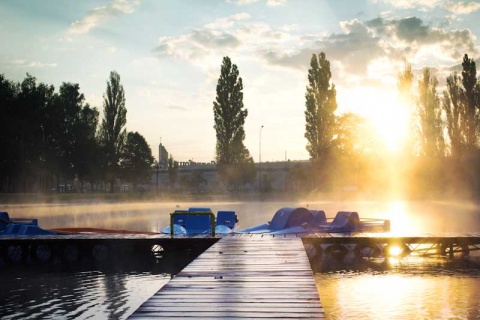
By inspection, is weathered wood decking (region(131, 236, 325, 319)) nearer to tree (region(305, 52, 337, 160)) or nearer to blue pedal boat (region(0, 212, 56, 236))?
blue pedal boat (region(0, 212, 56, 236))

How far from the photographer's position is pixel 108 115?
86938 millimetres

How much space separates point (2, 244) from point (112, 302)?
32.7 ft

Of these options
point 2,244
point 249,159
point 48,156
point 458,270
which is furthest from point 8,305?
point 249,159

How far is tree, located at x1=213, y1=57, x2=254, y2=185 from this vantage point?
85562mm

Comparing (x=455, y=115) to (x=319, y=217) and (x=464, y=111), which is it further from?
(x=319, y=217)

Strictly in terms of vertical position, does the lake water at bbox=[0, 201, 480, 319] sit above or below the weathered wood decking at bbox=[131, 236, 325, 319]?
below

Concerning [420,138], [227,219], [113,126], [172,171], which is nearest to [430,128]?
[420,138]

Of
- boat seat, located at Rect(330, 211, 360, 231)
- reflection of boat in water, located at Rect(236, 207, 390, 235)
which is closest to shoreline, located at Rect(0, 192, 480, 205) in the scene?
reflection of boat in water, located at Rect(236, 207, 390, 235)

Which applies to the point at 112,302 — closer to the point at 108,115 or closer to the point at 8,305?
the point at 8,305

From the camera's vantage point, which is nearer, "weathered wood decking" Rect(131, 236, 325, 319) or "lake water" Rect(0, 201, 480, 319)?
"weathered wood decking" Rect(131, 236, 325, 319)

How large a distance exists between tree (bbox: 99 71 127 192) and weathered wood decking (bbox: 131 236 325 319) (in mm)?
73363

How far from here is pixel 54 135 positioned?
267 feet

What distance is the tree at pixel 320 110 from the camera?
81.5 m

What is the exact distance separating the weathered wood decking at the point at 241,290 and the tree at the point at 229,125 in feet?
232
